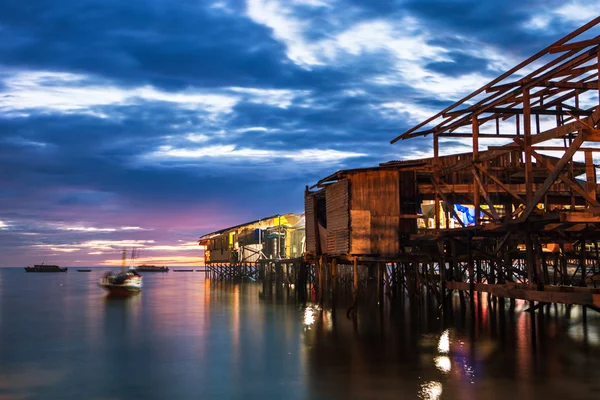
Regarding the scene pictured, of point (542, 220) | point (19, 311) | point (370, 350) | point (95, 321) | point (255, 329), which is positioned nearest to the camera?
point (542, 220)

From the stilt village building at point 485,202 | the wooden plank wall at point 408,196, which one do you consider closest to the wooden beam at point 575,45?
the stilt village building at point 485,202

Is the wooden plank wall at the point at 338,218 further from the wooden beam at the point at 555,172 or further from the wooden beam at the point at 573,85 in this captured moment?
the wooden beam at the point at 573,85

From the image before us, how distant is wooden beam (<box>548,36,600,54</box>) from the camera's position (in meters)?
15.6

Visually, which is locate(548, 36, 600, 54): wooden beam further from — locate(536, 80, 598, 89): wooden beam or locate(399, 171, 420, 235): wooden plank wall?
locate(399, 171, 420, 235): wooden plank wall

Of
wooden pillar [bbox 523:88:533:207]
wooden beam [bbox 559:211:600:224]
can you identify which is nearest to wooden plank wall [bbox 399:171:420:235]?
wooden pillar [bbox 523:88:533:207]

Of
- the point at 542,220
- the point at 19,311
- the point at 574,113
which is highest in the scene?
the point at 574,113

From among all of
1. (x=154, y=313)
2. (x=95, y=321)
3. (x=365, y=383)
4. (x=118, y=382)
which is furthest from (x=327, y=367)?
(x=154, y=313)

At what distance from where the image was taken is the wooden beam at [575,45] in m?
15.6

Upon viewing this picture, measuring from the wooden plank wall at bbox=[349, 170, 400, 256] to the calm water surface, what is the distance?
3.57 m

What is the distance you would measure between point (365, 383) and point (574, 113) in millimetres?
12922

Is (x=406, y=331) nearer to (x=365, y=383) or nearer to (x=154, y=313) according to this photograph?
(x=365, y=383)

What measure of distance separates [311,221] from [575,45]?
1996 centimetres

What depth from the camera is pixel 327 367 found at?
17328mm

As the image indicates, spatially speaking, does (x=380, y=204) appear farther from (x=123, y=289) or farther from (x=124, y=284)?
(x=123, y=289)
